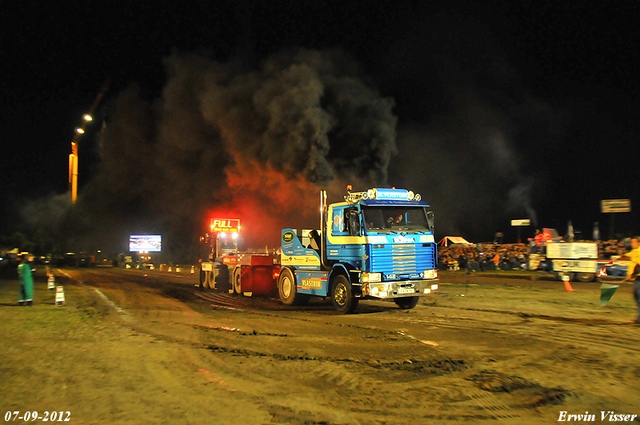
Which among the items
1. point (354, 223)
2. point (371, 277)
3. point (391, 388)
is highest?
point (354, 223)

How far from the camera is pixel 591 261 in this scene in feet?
71.3

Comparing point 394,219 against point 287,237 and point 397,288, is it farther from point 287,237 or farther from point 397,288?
point 287,237

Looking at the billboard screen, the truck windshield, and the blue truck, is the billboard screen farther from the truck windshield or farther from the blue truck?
the truck windshield

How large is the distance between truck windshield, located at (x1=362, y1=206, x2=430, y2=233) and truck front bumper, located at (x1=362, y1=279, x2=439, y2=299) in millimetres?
1264

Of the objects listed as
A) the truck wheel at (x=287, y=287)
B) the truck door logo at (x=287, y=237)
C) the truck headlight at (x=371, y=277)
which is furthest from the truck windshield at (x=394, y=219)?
the truck wheel at (x=287, y=287)

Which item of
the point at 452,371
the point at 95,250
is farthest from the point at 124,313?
the point at 95,250

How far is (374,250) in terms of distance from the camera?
10961 millimetres

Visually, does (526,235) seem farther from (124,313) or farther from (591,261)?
(124,313)

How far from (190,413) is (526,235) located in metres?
56.3

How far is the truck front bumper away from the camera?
10898mm

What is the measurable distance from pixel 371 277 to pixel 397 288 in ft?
2.56

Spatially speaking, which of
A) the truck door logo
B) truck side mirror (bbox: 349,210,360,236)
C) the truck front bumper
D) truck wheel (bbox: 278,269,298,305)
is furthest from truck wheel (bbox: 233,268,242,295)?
the truck front bumper

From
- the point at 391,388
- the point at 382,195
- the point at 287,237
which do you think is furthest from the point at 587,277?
the point at 391,388

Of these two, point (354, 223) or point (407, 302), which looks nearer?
point (354, 223)
